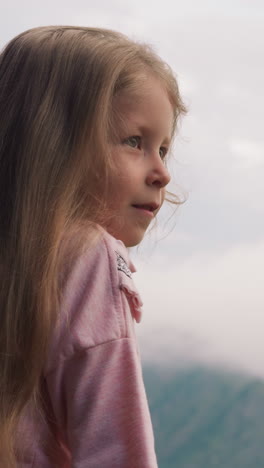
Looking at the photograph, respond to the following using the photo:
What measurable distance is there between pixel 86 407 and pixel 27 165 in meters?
0.45

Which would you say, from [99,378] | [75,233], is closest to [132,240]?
[75,233]

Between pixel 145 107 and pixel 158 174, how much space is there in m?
0.13

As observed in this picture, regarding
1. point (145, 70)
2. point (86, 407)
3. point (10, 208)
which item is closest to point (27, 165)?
point (10, 208)

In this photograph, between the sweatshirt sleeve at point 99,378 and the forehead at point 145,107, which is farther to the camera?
the forehead at point 145,107

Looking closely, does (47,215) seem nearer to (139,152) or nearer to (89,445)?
(139,152)

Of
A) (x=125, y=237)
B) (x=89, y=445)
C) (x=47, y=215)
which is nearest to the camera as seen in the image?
(x=89, y=445)

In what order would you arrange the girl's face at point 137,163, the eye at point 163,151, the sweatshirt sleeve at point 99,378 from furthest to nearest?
1. the eye at point 163,151
2. the girl's face at point 137,163
3. the sweatshirt sleeve at point 99,378

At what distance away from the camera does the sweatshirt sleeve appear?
1.27 meters

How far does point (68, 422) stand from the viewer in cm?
131

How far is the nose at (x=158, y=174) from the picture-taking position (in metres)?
1.52

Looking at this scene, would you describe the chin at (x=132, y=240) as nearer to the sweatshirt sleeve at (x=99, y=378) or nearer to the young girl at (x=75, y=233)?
the young girl at (x=75, y=233)

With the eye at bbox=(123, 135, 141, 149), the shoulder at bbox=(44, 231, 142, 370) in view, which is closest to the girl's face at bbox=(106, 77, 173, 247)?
the eye at bbox=(123, 135, 141, 149)

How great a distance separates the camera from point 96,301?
4.35 ft

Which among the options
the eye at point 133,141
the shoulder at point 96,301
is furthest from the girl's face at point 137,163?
the shoulder at point 96,301
